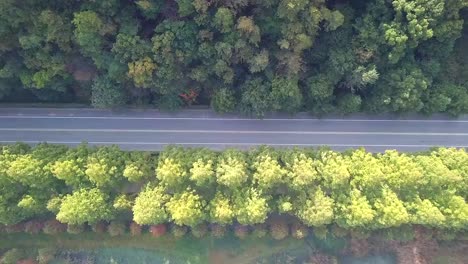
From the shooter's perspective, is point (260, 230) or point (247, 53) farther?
point (260, 230)

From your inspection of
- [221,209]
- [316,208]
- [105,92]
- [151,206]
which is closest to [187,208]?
[221,209]

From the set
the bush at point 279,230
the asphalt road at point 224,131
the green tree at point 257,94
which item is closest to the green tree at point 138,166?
the asphalt road at point 224,131

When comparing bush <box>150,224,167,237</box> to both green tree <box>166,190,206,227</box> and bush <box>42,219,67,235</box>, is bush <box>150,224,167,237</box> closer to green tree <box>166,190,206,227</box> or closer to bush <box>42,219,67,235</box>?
green tree <box>166,190,206,227</box>

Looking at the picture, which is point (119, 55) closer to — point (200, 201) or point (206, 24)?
point (206, 24)

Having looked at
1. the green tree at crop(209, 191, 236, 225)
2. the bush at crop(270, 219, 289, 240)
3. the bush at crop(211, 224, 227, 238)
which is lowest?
the bush at crop(211, 224, 227, 238)

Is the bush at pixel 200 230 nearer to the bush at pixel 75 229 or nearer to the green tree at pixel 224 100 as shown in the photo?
the bush at pixel 75 229

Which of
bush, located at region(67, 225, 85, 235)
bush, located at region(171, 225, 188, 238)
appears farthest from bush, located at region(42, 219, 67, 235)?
bush, located at region(171, 225, 188, 238)

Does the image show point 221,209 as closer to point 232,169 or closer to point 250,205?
point 250,205
